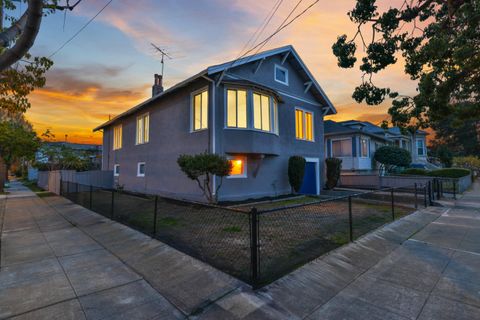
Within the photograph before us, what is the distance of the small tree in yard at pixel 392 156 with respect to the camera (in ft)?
71.7

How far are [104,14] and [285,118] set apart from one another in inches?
375

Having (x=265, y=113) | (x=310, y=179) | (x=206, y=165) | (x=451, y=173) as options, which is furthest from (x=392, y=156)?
(x=206, y=165)

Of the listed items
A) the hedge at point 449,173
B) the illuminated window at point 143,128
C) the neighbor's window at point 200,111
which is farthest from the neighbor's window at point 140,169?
the hedge at point 449,173

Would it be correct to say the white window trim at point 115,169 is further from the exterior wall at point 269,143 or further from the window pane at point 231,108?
the window pane at point 231,108

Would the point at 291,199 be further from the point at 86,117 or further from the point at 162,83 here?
the point at 86,117

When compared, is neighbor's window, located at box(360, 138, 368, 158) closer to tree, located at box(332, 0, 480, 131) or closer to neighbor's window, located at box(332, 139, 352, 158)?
neighbor's window, located at box(332, 139, 352, 158)

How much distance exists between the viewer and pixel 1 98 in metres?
8.38

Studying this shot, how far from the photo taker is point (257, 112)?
37.2ft

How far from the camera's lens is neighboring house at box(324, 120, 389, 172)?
21.1 m

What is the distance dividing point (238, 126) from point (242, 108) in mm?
871

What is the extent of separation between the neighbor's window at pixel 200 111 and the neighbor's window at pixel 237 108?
1.08 m

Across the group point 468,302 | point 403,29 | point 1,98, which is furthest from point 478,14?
point 1,98

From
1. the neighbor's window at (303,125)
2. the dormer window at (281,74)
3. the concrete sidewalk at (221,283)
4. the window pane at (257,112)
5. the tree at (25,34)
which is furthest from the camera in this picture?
the neighbor's window at (303,125)

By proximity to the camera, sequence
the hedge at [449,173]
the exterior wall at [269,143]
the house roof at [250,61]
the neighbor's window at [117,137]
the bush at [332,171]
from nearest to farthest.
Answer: the house roof at [250,61] < the exterior wall at [269,143] < the bush at [332,171] < the hedge at [449,173] < the neighbor's window at [117,137]
